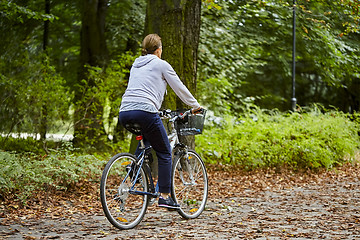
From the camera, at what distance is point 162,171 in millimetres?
5688

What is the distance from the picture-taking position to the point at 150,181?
5.72 metres

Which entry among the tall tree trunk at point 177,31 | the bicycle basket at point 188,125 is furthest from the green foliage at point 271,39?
the bicycle basket at point 188,125

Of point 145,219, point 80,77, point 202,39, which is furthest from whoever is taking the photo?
point 202,39

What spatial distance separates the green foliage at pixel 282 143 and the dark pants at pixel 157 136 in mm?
5535

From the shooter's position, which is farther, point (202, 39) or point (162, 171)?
point (202, 39)

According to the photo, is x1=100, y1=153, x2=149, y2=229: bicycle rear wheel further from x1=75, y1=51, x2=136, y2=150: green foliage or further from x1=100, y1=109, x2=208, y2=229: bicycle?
x1=75, y1=51, x2=136, y2=150: green foliage

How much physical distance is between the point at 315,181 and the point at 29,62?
23.4 feet

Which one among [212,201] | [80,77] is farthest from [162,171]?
[80,77]

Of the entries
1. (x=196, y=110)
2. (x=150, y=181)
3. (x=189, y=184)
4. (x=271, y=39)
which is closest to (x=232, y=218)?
(x=189, y=184)

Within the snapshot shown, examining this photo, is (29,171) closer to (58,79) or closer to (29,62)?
(58,79)

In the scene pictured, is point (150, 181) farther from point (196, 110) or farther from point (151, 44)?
point (151, 44)

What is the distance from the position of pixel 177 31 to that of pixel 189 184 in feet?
11.9

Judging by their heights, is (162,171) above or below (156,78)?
below

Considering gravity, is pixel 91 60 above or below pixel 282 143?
above
